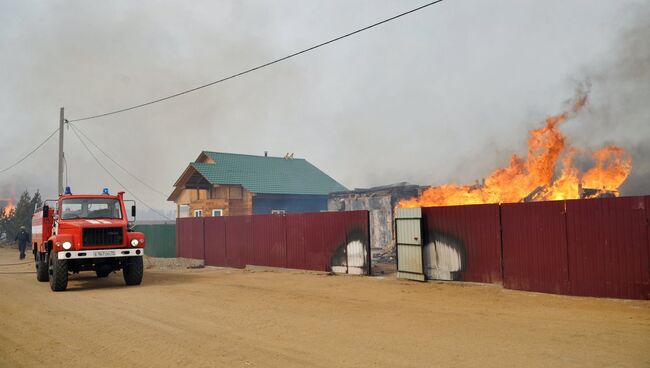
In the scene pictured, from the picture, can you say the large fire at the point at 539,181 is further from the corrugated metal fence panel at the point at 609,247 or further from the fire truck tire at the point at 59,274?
the fire truck tire at the point at 59,274

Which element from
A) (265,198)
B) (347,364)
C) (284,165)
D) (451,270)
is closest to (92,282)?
(451,270)

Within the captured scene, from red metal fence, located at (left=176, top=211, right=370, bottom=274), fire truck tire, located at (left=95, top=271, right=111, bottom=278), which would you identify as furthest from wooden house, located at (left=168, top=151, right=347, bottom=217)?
fire truck tire, located at (left=95, top=271, right=111, bottom=278)

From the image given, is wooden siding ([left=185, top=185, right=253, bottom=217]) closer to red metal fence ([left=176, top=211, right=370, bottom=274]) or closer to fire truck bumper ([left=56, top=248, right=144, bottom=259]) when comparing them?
red metal fence ([left=176, top=211, right=370, bottom=274])

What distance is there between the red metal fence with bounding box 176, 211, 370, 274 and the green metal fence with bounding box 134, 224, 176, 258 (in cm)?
231

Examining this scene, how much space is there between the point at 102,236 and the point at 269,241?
296 inches

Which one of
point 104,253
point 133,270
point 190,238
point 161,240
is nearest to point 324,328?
point 104,253

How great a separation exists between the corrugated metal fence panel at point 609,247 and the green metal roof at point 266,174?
25.8 m

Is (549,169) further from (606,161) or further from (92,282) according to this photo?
(92,282)

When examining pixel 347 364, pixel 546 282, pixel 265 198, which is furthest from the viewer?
pixel 265 198

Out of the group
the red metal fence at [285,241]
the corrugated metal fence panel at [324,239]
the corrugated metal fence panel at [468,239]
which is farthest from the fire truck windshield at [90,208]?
the corrugated metal fence panel at [468,239]

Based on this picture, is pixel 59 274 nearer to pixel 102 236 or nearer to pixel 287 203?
pixel 102 236

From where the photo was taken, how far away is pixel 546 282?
468 inches

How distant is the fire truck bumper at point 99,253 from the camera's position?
549 inches

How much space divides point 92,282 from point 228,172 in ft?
64.1
